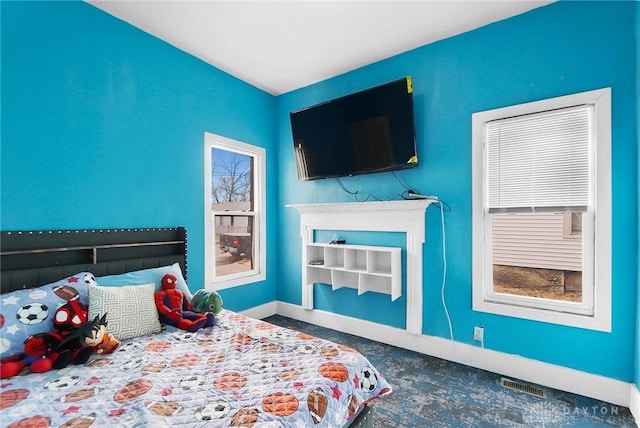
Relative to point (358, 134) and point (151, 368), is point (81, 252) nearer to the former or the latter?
point (151, 368)

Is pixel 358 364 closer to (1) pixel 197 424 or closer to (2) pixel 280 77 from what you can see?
(1) pixel 197 424

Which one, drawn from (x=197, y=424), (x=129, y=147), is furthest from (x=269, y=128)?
(x=197, y=424)

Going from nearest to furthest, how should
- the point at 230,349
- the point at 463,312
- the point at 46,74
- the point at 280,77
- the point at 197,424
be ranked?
1. the point at 197,424
2. the point at 230,349
3. the point at 46,74
4. the point at 463,312
5. the point at 280,77

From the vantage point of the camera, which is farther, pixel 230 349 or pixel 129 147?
pixel 129 147

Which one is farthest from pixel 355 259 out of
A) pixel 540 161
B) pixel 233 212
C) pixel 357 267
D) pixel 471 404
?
pixel 540 161

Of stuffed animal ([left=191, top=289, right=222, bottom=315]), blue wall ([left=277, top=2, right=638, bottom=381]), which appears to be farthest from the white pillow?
blue wall ([left=277, top=2, right=638, bottom=381])

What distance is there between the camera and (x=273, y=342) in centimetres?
182

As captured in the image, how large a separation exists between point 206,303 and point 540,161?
2756 mm

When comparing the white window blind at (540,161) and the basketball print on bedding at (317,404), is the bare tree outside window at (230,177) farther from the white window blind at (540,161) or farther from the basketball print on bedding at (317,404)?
the white window blind at (540,161)

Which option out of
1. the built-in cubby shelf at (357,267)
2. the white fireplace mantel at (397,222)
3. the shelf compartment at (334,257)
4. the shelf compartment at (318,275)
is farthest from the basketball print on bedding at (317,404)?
the shelf compartment at (318,275)

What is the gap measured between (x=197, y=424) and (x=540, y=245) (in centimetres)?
259

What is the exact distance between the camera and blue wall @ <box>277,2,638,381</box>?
2.03 m

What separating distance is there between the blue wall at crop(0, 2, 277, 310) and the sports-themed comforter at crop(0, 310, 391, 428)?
1.14 meters

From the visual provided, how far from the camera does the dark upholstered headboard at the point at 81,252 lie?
189 cm
